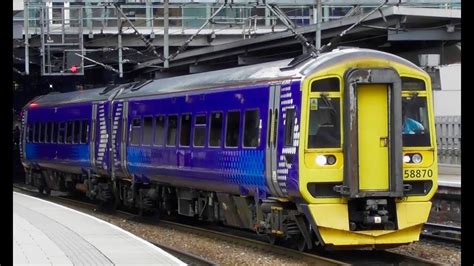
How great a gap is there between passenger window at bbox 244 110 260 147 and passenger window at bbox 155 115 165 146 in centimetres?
420

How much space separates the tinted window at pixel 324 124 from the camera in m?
12.5

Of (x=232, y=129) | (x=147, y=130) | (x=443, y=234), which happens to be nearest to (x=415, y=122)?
(x=232, y=129)

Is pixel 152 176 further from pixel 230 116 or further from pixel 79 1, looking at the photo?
pixel 79 1

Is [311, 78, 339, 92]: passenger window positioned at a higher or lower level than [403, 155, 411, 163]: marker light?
higher

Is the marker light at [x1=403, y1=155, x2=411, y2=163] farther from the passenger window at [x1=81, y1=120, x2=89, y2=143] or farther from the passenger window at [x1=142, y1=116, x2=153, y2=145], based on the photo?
the passenger window at [x1=81, y1=120, x2=89, y2=143]

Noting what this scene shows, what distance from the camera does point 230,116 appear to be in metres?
15.0

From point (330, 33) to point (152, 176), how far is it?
8.13 m

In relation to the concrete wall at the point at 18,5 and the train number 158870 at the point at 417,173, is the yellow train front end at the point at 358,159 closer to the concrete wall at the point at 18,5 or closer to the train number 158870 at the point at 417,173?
the train number 158870 at the point at 417,173

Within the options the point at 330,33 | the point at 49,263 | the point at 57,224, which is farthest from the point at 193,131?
the point at 330,33

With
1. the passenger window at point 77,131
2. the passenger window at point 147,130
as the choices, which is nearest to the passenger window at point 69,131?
the passenger window at point 77,131

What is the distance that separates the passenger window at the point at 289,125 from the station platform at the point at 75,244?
237 cm

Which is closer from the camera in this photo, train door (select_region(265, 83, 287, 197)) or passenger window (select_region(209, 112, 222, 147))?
train door (select_region(265, 83, 287, 197))

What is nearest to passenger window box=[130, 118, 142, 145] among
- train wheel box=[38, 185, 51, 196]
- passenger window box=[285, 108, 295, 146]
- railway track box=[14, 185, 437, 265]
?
railway track box=[14, 185, 437, 265]

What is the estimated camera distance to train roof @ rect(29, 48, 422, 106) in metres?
12.8
